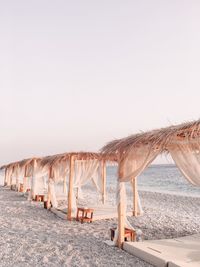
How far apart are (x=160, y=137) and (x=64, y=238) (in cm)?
285

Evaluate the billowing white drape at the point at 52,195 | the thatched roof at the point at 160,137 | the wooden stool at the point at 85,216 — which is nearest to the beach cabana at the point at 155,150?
the thatched roof at the point at 160,137

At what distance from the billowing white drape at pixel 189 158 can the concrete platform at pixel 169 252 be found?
1059 millimetres

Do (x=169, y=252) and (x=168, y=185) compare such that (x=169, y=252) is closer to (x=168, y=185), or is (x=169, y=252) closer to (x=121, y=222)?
(x=121, y=222)

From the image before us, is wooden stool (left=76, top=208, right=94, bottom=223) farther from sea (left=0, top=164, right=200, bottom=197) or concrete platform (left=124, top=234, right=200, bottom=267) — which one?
sea (left=0, top=164, right=200, bottom=197)

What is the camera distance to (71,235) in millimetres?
5734

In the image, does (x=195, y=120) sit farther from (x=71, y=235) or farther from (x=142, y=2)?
(x=142, y=2)

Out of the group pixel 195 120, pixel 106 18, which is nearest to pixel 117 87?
pixel 106 18

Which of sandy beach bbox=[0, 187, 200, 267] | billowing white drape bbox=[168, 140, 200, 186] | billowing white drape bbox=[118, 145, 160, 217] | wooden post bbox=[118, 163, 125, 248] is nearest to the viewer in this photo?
sandy beach bbox=[0, 187, 200, 267]

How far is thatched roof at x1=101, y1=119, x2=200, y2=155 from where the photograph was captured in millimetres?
4094

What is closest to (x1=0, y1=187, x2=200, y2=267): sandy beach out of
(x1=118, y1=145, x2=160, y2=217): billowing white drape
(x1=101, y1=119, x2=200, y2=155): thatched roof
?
(x1=118, y1=145, x2=160, y2=217): billowing white drape

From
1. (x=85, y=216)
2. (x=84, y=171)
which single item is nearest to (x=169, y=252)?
(x=85, y=216)

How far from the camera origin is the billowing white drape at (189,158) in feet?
14.6

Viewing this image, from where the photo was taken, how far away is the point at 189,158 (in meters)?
4.54

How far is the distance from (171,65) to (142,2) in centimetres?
227
